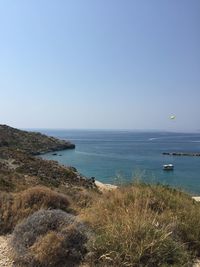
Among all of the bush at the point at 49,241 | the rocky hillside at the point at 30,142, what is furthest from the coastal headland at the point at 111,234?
the rocky hillside at the point at 30,142

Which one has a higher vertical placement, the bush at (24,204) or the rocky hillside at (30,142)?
the bush at (24,204)

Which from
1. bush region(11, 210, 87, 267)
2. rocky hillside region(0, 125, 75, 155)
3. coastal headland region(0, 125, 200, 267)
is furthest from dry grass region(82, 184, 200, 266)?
rocky hillside region(0, 125, 75, 155)

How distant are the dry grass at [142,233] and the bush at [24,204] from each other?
1.46m

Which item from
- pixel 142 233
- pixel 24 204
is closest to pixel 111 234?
pixel 142 233

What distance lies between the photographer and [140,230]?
5.63 m

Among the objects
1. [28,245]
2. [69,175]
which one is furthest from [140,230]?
[69,175]

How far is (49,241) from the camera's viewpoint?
19.1 ft

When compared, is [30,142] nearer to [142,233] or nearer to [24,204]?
[24,204]

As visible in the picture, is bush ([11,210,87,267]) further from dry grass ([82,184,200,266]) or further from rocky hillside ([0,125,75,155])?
rocky hillside ([0,125,75,155])

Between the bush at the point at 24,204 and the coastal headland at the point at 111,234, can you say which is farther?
the bush at the point at 24,204

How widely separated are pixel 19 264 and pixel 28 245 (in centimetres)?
39

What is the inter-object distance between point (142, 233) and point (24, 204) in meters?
3.55

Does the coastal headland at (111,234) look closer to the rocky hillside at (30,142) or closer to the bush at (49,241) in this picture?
the bush at (49,241)

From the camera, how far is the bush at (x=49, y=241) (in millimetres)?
5742
